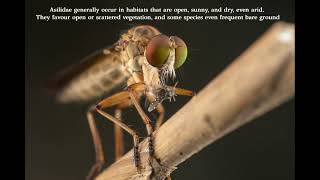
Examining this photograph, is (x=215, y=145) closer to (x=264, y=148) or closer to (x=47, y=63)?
(x=264, y=148)

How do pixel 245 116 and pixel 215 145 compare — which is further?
pixel 215 145

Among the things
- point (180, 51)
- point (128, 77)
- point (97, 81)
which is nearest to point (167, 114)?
point (128, 77)

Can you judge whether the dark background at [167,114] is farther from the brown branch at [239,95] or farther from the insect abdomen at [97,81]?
the brown branch at [239,95]

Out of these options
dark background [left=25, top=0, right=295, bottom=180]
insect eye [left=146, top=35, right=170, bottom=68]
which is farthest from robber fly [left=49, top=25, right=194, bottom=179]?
dark background [left=25, top=0, right=295, bottom=180]

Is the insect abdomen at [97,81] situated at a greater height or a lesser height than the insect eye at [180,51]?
lesser

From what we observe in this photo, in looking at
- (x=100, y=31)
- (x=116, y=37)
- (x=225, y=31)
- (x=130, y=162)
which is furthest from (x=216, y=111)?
(x=100, y=31)

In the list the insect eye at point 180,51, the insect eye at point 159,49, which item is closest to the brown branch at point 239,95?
the insect eye at point 159,49
